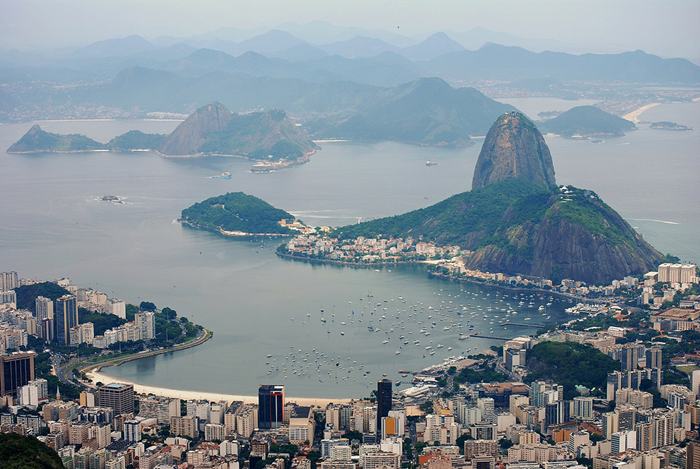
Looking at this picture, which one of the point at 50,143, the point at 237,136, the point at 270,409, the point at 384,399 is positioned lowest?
the point at 270,409

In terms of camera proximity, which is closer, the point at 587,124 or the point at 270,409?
the point at 270,409

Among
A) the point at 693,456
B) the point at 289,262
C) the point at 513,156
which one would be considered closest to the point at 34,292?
the point at 289,262

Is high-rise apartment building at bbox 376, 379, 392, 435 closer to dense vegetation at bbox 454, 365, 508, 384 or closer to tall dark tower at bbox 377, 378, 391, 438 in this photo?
tall dark tower at bbox 377, 378, 391, 438

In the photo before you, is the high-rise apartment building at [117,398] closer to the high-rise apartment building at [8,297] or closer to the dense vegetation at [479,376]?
the dense vegetation at [479,376]

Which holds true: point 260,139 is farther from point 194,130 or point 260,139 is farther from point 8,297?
point 8,297

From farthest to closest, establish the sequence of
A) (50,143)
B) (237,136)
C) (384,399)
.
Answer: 1. (237,136)
2. (50,143)
3. (384,399)

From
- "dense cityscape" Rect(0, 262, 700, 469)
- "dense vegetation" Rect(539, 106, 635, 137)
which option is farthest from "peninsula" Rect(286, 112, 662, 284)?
"dense vegetation" Rect(539, 106, 635, 137)

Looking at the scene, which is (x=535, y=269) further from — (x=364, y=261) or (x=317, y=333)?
(x=317, y=333)
